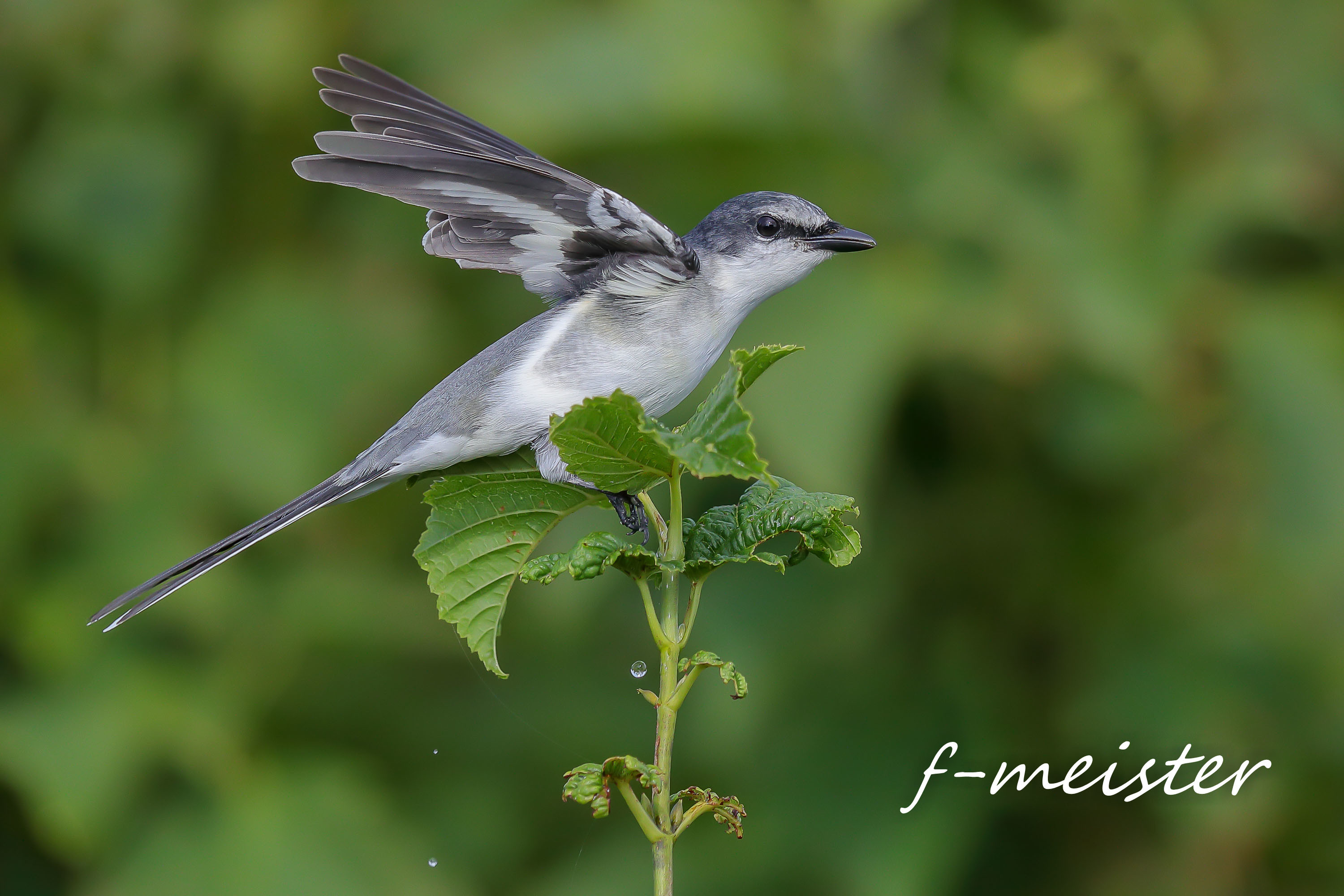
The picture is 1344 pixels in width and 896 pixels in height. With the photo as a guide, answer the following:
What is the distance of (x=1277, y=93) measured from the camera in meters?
4.01

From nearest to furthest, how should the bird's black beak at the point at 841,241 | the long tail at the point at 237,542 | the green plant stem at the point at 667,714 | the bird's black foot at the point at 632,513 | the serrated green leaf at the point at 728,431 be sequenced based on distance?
1. the green plant stem at the point at 667,714
2. the serrated green leaf at the point at 728,431
3. the bird's black foot at the point at 632,513
4. the long tail at the point at 237,542
5. the bird's black beak at the point at 841,241

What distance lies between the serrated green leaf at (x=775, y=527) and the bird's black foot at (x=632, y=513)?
267mm

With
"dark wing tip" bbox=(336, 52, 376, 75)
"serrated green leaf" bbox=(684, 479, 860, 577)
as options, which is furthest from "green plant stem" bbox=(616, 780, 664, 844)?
"dark wing tip" bbox=(336, 52, 376, 75)

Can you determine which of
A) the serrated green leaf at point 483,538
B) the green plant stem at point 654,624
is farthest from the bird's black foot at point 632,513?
the green plant stem at point 654,624

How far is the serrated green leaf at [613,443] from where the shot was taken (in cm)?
135

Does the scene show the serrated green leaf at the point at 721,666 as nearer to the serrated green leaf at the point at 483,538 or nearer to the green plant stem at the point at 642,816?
the green plant stem at the point at 642,816

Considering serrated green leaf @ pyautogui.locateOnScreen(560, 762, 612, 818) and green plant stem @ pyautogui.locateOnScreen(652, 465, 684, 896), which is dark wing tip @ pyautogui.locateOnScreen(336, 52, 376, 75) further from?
serrated green leaf @ pyautogui.locateOnScreen(560, 762, 612, 818)

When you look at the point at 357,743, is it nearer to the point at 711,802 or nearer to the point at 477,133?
the point at 477,133

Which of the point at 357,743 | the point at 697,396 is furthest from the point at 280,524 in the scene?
the point at 357,743

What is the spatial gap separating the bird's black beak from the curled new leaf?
1443mm

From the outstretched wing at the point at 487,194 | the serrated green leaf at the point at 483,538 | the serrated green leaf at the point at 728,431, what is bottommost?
the serrated green leaf at the point at 483,538

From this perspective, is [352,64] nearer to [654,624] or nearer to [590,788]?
[654,624]

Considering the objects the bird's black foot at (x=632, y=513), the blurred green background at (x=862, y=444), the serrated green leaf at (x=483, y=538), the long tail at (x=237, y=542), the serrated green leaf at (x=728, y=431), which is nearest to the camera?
the serrated green leaf at (x=728, y=431)

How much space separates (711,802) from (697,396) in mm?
2437
